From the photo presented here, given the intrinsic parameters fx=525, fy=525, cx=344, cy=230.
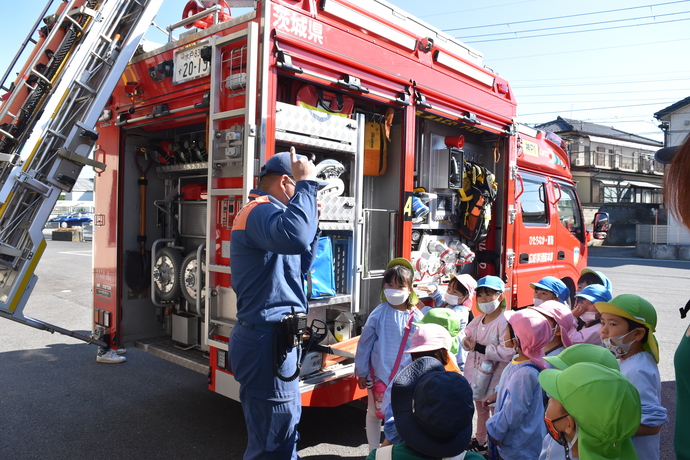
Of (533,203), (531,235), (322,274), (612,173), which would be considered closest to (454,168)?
(531,235)

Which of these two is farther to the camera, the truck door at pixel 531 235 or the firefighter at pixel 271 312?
the truck door at pixel 531 235

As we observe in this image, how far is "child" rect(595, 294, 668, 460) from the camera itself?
7.76 ft

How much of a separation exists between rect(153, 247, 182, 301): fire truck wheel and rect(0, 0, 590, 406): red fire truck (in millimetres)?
14

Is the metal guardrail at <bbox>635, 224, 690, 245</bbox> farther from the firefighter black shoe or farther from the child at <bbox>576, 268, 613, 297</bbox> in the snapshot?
the firefighter black shoe

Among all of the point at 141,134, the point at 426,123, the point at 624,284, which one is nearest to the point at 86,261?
the point at 141,134

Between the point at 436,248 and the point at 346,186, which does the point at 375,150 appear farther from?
the point at 436,248

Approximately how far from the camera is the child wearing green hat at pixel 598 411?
5.80 feet

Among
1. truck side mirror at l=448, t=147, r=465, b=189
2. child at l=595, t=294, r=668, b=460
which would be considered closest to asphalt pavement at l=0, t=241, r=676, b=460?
child at l=595, t=294, r=668, b=460

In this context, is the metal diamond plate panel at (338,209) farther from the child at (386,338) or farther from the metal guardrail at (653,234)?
the metal guardrail at (653,234)

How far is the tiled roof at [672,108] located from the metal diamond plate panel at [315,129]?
26.8 meters

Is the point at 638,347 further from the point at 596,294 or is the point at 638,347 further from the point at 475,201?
the point at 475,201

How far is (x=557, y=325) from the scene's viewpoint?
317 centimetres

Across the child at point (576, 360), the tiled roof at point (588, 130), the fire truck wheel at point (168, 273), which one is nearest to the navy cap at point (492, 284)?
the child at point (576, 360)

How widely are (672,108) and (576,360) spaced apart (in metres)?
28.7
